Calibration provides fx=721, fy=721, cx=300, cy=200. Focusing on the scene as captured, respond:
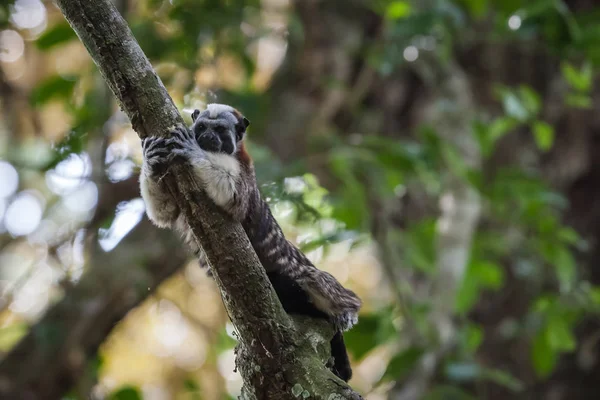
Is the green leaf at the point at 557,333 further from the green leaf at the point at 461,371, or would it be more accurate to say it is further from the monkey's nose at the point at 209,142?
the monkey's nose at the point at 209,142

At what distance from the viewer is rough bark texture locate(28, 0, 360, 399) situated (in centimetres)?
175

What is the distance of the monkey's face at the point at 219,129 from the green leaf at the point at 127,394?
5.82ft

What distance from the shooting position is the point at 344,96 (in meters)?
5.21

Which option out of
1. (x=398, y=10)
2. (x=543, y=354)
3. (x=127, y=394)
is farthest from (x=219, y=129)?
(x=543, y=354)

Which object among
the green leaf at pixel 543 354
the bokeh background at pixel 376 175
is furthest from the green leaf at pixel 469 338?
the green leaf at pixel 543 354

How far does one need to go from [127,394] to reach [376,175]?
1.79 metres

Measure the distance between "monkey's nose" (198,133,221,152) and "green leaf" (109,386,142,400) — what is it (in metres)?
1.94

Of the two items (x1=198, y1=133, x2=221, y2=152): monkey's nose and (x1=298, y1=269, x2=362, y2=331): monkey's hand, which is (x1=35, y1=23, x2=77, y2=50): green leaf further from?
(x1=298, y1=269, x2=362, y2=331): monkey's hand

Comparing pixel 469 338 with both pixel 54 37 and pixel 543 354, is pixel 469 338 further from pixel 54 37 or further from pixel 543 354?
pixel 54 37

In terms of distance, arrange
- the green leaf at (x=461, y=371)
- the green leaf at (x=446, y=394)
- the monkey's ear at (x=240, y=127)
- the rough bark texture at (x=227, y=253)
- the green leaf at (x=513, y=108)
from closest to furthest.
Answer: the rough bark texture at (x=227, y=253), the monkey's ear at (x=240, y=127), the green leaf at (x=513, y=108), the green leaf at (x=461, y=371), the green leaf at (x=446, y=394)

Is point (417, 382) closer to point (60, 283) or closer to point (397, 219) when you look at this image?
point (397, 219)

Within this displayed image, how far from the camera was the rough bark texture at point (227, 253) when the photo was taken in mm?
1752

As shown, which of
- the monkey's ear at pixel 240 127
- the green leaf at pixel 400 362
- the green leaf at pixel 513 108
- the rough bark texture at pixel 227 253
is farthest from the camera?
the green leaf at pixel 513 108

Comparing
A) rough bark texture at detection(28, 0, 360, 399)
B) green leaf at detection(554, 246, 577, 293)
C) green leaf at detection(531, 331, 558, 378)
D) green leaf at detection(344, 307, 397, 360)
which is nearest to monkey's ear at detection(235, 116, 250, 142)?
rough bark texture at detection(28, 0, 360, 399)
